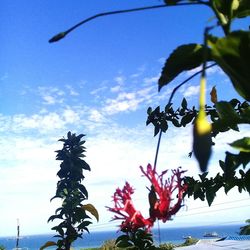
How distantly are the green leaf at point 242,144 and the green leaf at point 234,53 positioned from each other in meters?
0.27

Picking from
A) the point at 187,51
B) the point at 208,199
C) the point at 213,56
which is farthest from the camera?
the point at 208,199

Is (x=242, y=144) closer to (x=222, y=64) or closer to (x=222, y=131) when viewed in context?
(x=222, y=64)

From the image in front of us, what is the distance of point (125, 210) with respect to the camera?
4.93ft

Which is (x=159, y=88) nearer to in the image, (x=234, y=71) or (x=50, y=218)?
(x=234, y=71)

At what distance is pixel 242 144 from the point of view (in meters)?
1.72

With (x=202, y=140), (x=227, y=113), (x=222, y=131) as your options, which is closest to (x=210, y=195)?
(x=222, y=131)

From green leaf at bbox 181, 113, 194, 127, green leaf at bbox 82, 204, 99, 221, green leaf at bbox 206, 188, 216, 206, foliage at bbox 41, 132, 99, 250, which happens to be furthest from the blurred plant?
foliage at bbox 41, 132, 99, 250

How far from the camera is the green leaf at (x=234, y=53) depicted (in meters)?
1.41

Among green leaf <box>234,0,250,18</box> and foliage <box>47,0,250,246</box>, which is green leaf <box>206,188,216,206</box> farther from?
green leaf <box>234,0,250,18</box>

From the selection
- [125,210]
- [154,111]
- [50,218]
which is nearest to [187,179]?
[154,111]

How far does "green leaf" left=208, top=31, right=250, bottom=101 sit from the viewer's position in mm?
1413

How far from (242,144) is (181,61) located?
43cm

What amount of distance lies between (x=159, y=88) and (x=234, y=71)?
0.30 m

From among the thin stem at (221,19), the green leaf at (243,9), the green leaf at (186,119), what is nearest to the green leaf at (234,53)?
the thin stem at (221,19)
